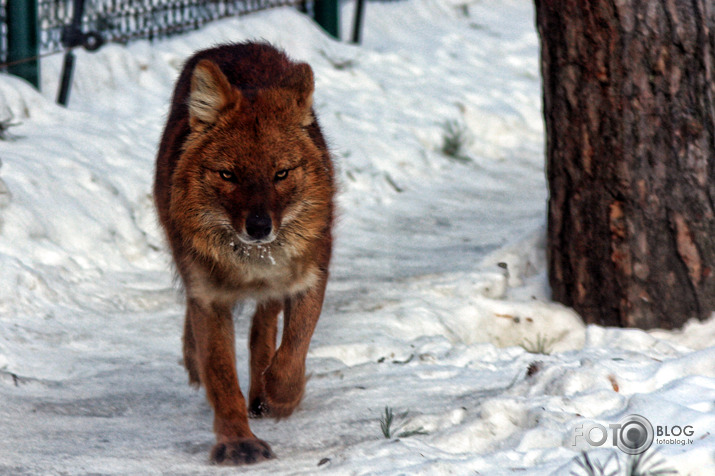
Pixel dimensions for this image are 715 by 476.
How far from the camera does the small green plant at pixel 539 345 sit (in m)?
4.66

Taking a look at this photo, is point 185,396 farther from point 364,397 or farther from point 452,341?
point 452,341

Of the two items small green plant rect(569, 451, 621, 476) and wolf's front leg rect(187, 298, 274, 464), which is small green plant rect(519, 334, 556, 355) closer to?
wolf's front leg rect(187, 298, 274, 464)

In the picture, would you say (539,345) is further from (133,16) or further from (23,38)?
(133,16)

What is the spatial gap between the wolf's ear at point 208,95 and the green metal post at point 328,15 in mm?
7699

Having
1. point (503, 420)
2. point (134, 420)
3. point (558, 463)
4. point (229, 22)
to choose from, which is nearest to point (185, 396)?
point (134, 420)

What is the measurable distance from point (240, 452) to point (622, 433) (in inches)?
54.7

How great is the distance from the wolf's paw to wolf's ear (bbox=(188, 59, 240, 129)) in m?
1.32

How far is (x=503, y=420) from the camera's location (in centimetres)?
320

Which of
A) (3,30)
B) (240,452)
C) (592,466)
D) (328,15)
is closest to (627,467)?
(592,466)

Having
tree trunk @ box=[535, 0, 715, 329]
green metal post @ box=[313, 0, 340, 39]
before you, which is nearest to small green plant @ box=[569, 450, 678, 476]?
tree trunk @ box=[535, 0, 715, 329]

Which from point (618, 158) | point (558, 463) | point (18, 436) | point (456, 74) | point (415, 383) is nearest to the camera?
point (558, 463)

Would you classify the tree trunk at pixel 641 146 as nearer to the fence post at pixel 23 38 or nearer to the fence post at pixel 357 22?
the fence post at pixel 23 38

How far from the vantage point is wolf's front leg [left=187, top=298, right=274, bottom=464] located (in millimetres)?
3195

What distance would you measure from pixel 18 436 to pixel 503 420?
6.35 ft
